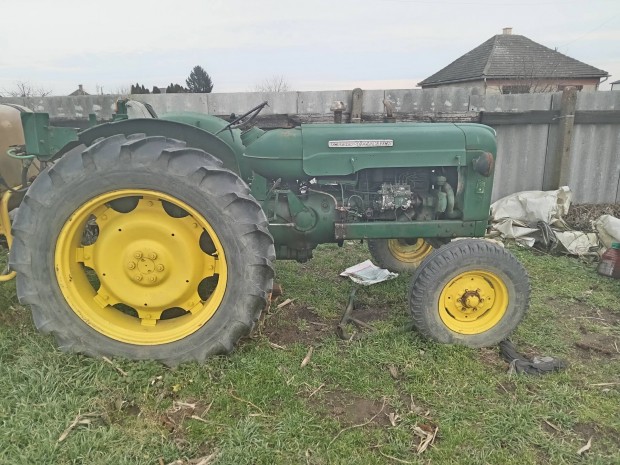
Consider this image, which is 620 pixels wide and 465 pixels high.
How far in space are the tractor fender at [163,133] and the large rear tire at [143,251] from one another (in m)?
0.20

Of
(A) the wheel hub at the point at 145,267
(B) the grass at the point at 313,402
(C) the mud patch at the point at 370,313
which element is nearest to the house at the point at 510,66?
(C) the mud patch at the point at 370,313

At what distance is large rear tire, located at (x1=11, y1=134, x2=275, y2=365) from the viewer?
7.92 feet

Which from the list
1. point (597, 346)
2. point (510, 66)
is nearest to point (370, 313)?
point (597, 346)

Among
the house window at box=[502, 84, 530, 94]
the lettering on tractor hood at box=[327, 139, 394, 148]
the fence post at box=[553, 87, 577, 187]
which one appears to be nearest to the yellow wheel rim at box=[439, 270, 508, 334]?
the lettering on tractor hood at box=[327, 139, 394, 148]

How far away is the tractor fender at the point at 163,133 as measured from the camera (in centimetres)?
271

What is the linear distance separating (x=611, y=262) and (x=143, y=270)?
3.95m

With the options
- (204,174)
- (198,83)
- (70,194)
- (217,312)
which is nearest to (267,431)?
(217,312)

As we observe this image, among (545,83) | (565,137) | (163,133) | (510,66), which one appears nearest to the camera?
(163,133)

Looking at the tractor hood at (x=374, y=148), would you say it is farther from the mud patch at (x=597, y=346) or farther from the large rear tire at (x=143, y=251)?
the mud patch at (x=597, y=346)

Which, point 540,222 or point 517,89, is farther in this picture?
point 517,89

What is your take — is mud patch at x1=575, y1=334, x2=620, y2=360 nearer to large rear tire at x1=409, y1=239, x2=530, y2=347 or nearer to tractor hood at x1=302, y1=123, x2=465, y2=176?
large rear tire at x1=409, y1=239, x2=530, y2=347

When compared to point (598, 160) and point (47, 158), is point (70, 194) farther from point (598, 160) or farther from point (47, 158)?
point (598, 160)

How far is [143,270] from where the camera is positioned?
2.58 meters

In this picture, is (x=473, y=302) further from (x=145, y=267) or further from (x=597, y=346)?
(x=145, y=267)
